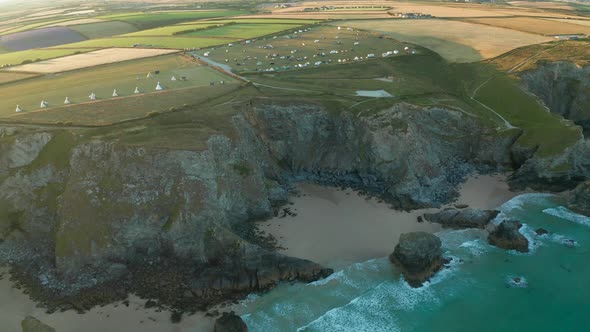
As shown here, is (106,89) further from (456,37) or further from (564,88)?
(456,37)

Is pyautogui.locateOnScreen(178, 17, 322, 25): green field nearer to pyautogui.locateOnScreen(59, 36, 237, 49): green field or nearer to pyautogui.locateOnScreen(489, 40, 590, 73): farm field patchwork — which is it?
pyautogui.locateOnScreen(59, 36, 237, 49): green field

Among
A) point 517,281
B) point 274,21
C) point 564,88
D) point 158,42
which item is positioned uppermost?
point 274,21

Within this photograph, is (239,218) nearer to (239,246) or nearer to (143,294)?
(239,246)

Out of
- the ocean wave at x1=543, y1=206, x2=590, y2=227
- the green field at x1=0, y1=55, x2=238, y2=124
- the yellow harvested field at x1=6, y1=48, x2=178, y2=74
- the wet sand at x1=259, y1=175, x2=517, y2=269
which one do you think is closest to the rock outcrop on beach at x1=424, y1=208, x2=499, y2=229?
the wet sand at x1=259, y1=175, x2=517, y2=269

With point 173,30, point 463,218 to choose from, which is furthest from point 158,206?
point 173,30

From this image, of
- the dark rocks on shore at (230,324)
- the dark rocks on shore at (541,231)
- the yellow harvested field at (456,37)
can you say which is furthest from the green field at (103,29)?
the dark rocks on shore at (541,231)

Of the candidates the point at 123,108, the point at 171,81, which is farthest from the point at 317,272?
the point at 171,81

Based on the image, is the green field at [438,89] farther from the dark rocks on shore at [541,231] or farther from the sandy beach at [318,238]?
the dark rocks on shore at [541,231]
